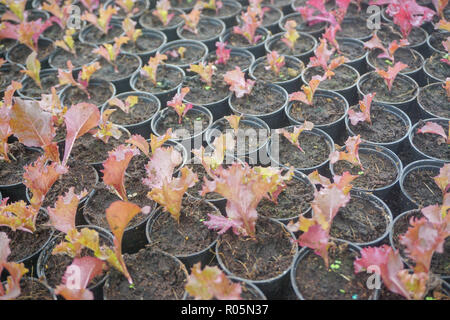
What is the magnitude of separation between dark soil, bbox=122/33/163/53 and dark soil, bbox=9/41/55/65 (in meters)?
0.76

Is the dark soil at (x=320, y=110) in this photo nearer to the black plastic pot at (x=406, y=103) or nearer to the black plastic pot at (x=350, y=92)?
the black plastic pot at (x=350, y=92)

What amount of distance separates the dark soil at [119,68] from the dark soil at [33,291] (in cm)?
193

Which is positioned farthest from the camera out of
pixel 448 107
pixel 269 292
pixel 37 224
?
pixel 448 107

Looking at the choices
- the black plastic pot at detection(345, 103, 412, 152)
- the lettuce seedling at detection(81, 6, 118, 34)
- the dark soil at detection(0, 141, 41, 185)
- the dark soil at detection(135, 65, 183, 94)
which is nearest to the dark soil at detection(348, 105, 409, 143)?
the black plastic pot at detection(345, 103, 412, 152)

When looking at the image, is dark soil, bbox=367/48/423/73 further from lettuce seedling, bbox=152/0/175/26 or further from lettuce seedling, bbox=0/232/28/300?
lettuce seedling, bbox=0/232/28/300

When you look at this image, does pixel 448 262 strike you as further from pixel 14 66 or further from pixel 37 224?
pixel 14 66

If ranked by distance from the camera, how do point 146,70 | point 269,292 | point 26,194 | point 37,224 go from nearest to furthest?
point 269,292
point 37,224
point 26,194
point 146,70

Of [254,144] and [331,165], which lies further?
[254,144]

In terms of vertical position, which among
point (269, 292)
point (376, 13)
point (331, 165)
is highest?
point (376, 13)

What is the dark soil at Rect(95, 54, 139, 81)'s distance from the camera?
3.52 metres

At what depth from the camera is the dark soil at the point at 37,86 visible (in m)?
3.42

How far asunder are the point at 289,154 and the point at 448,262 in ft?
3.57
